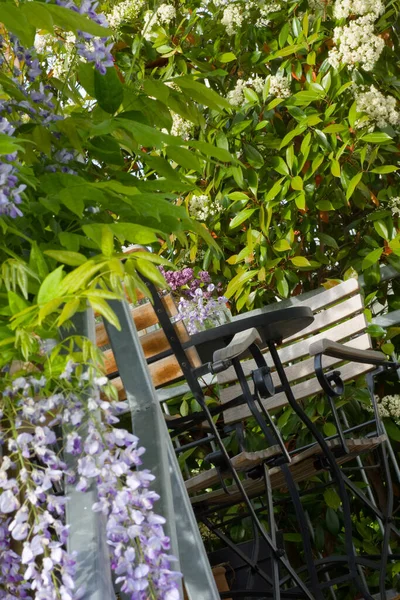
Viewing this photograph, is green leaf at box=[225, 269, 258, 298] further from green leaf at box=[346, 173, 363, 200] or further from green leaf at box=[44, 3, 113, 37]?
green leaf at box=[44, 3, 113, 37]

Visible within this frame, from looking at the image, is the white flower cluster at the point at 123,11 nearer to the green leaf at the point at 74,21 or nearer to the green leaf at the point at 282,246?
the green leaf at the point at 282,246

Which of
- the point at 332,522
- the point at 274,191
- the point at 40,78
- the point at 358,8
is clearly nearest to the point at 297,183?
the point at 274,191

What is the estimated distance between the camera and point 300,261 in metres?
3.64

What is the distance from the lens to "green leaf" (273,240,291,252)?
143 inches

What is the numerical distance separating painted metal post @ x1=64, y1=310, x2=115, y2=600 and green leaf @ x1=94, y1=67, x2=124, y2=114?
38 cm

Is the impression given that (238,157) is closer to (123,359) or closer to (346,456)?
(346,456)

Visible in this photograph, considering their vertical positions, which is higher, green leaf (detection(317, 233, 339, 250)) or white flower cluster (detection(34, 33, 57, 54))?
white flower cluster (detection(34, 33, 57, 54))

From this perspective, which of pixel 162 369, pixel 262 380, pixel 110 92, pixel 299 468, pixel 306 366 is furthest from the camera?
pixel 306 366

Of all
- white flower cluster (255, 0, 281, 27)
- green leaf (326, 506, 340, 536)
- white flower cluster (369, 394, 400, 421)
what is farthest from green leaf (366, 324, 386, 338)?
white flower cluster (255, 0, 281, 27)

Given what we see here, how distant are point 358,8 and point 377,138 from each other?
509mm

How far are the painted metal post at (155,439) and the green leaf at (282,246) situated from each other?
2.58 m

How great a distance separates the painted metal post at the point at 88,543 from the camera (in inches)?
33.2

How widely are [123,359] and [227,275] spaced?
288cm

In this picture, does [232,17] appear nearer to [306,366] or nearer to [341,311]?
[341,311]
